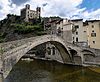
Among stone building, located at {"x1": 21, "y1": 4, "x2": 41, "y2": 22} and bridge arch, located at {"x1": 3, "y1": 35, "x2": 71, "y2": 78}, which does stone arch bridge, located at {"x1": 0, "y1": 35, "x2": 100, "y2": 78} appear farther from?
stone building, located at {"x1": 21, "y1": 4, "x2": 41, "y2": 22}

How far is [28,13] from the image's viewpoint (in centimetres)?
10225

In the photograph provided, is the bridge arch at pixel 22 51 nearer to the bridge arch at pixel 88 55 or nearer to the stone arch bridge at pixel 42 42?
the stone arch bridge at pixel 42 42

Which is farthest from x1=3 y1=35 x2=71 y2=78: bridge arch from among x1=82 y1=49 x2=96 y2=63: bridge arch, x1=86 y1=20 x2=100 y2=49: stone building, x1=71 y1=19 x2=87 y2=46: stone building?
x1=86 y1=20 x2=100 y2=49: stone building

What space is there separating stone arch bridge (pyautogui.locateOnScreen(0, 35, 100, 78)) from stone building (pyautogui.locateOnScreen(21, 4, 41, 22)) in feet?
185

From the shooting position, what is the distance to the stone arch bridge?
2467cm

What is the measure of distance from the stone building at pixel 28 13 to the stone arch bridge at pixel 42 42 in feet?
185

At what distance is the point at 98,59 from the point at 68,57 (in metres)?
6.97

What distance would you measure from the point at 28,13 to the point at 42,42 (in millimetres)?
67788

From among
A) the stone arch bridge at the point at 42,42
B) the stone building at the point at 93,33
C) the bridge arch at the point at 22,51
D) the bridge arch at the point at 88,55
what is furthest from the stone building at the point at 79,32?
the bridge arch at the point at 22,51

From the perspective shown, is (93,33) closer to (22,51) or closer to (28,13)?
(22,51)

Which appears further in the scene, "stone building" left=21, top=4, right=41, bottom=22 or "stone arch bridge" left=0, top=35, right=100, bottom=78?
"stone building" left=21, top=4, right=41, bottom=22

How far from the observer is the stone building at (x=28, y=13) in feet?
333

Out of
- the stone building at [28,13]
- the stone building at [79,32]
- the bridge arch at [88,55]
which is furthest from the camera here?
the stone building at [28,13]

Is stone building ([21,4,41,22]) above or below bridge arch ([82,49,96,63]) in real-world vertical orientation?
above
